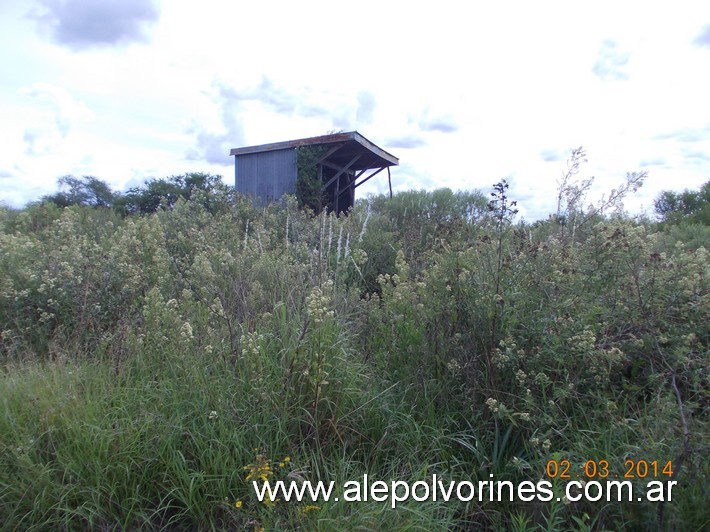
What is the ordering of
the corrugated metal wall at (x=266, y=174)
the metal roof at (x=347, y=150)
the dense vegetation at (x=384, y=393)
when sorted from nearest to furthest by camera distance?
1. the dense vegetation at (x=384, y=393)
2. the metal roof at (x=347, y=150)
3. the corrugated metal wall at (x=266, y=174)

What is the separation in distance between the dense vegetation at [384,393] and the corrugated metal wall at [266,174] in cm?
1001

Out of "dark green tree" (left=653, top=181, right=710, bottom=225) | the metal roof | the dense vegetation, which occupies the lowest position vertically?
the dense vegetation

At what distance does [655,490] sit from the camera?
→ 2.52 m

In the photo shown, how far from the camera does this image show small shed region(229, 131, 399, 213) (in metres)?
14.1

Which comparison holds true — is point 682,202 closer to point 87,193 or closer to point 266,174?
point 266,174

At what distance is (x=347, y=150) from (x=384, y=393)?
42.0 feet

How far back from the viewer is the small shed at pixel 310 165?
14133mm

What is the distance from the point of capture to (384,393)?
12.1ft

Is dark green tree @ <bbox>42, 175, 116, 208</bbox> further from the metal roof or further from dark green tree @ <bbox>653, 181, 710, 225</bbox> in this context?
dark green tree @ <bbox>653, 181, 710, 225</bbox>

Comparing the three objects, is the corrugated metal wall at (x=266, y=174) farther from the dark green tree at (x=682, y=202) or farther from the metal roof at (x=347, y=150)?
the dark green tree at (x=682, y=202)

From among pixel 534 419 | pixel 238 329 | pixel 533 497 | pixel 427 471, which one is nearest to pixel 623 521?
pixel 533 497

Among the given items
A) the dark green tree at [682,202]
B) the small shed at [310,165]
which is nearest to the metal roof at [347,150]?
the small shed at [310,165]

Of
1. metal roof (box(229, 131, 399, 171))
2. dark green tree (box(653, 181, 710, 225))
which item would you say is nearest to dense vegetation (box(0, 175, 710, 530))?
metal roof (box(229, 131, 399, 171))

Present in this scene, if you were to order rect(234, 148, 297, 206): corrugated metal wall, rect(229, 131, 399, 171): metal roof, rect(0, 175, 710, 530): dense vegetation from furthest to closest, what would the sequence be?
rect(234, 148, 297, 206): corrugated metal wall
rect(229, 131, 399, 171): metal roof
rect(0, 175, 710, 530): dense vegetation
